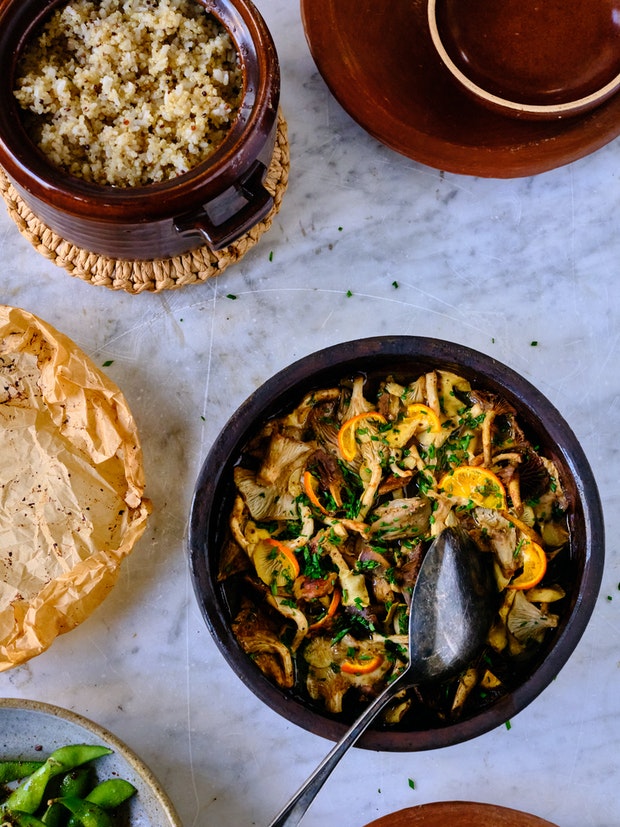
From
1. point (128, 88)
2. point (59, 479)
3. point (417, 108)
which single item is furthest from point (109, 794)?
point (417, 108)

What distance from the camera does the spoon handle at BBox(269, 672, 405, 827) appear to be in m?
1.23

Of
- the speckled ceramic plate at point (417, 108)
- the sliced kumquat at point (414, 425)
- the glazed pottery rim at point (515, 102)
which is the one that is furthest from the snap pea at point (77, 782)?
the glazed pottery rim at point (515, 102)

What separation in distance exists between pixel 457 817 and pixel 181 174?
1007 millimetres

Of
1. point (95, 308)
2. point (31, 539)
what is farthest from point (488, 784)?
point (95, 308)

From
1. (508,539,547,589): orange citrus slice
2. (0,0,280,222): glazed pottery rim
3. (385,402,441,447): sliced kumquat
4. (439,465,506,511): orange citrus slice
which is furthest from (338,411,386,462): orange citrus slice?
(0,0,280,222): glazed pottery rim

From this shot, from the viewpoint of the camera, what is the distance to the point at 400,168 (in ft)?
4.99

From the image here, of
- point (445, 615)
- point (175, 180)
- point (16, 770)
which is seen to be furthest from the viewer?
point (16, 770)

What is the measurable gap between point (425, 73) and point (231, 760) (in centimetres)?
113

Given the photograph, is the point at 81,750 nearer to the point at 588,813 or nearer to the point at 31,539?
the point at 31,539

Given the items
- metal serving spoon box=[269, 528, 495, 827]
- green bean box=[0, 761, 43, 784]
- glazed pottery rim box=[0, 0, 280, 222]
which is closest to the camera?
glazed pottery rim box=[0, 0, 280, 222]

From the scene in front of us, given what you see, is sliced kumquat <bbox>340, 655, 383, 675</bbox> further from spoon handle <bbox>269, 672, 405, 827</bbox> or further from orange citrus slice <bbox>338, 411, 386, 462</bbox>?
Result: orange citrus slice <bbox>338, 411, 386, 462</bbox>

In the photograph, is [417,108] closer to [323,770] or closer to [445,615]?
[445,615]

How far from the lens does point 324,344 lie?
1.50m

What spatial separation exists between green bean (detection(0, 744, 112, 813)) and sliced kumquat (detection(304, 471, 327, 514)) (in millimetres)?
476
